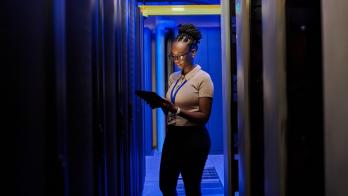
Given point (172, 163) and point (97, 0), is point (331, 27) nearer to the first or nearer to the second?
point (97, 0)

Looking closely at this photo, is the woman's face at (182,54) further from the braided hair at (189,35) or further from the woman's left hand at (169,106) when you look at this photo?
the woman's left hand at (169,106)

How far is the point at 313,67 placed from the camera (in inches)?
46.1

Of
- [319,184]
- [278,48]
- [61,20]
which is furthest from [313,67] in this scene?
[61,20]

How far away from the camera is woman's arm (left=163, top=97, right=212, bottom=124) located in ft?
8.01

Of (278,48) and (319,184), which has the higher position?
(278,48)

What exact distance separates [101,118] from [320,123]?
112 centimetres

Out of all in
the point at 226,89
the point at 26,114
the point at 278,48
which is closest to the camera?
the point at 26,114

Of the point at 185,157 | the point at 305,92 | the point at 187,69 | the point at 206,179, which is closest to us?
the point at 305,92

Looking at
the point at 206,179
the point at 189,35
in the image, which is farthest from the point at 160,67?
the point at 189,35

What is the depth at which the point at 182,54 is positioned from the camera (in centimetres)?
264

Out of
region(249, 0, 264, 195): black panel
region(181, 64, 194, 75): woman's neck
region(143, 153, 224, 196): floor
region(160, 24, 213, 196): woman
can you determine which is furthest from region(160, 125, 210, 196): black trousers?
region(143, 153, 224, 196): floor

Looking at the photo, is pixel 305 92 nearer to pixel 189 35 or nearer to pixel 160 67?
pixel 189 35

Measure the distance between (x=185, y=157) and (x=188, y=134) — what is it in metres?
0.15

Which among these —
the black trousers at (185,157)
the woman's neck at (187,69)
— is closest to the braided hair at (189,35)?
the woman's neck at (187,69)
